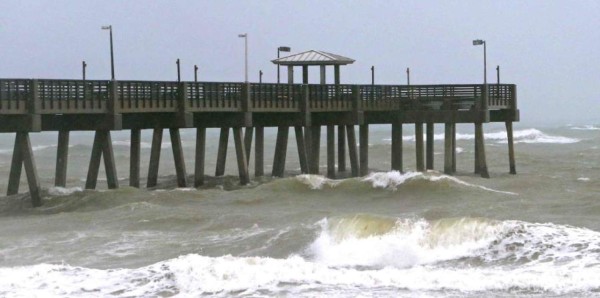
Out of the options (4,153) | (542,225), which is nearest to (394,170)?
(542,225)

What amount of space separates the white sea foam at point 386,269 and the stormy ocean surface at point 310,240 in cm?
4

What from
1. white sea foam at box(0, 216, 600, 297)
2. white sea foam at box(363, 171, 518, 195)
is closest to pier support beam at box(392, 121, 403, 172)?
white sea foam at box(363, 171, 518, 195)

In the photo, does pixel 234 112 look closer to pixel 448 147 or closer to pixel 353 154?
pixel 353 154

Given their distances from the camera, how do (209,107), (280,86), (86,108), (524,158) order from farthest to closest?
1. (524,158)
2. (280,86)
3. (209,107)
4. (86,108)

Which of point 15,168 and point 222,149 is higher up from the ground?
point 222,149

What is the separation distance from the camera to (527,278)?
20875mm

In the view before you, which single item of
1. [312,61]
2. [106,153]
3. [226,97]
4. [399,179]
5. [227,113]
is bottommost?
[399,179]

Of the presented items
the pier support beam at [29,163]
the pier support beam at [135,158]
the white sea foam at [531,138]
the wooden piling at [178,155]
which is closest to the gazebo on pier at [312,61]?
the wooden piling at [178,155]

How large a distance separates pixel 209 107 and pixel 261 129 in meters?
6.95

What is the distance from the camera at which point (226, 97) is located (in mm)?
37844

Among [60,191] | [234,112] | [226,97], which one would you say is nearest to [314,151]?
[234,112]

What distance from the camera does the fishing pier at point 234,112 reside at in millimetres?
32250

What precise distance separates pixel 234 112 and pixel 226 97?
851mm

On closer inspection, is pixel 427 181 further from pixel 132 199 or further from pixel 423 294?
pixel 423 294
